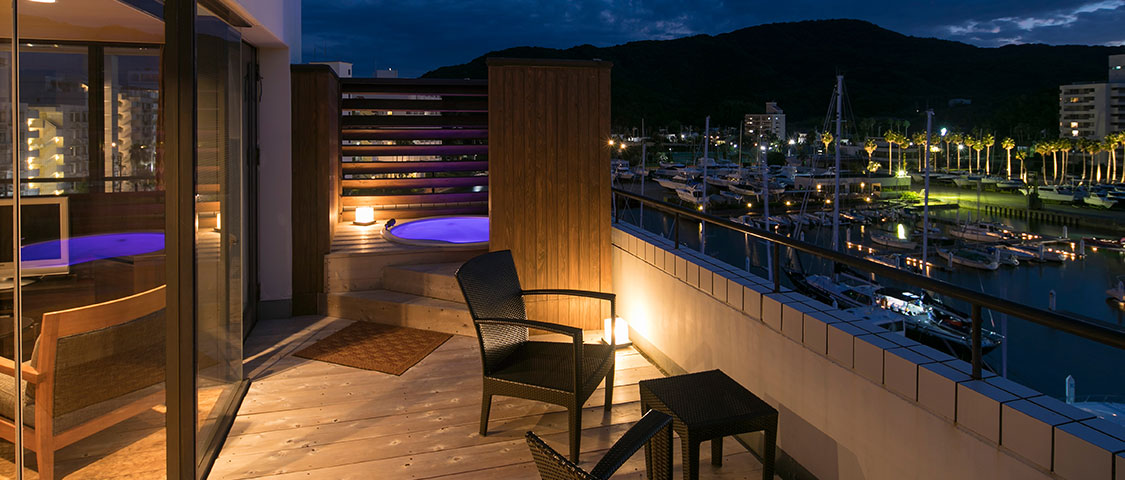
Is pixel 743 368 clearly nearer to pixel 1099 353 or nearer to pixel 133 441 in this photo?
pixel 133 441

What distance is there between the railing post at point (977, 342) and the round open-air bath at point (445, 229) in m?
4.95

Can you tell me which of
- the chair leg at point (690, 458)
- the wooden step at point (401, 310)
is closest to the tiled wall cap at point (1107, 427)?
the chair leg at point (690, 458)

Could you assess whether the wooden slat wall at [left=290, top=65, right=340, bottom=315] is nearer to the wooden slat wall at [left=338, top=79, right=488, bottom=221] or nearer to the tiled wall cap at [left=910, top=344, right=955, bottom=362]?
the wooden slat wall at [left=338, top=79, right=488, bottom=221]

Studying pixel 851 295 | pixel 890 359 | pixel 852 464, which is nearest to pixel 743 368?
pixel 852 464

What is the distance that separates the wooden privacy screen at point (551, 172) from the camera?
4.53 metres

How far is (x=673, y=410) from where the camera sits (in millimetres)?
2389

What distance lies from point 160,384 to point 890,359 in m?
2.63

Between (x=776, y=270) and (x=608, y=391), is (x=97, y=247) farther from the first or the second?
(x=776, y=270)

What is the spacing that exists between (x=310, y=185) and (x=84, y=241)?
339 cm

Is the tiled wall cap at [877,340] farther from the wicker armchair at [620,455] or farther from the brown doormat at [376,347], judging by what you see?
the brown doormat at [376,347]

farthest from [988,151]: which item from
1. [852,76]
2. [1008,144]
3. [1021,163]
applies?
[852,76]

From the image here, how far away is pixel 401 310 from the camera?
499cm

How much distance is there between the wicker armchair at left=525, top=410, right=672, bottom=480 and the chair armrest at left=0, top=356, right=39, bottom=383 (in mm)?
1400

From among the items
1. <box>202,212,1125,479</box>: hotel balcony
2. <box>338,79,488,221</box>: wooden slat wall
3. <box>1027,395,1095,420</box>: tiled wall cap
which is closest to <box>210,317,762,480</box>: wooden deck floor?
<box>202,212,1125,479</box>: hotel balcony
